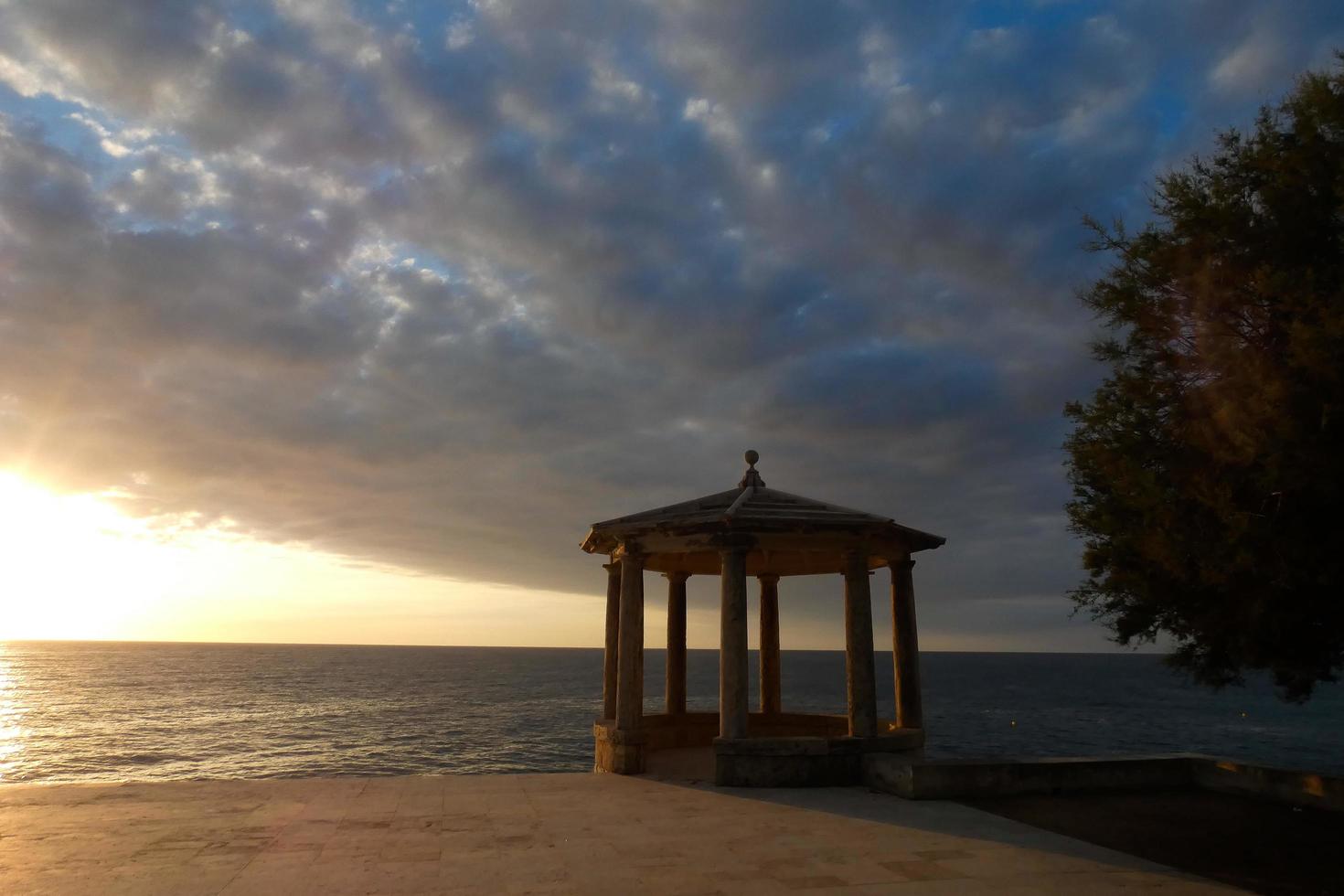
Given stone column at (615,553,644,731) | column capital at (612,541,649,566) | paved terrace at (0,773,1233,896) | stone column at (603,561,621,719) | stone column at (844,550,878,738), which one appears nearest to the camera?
paved terrace at (0,773,1233,896)

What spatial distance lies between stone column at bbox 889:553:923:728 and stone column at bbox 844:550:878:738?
176 cm

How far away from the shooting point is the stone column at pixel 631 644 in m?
18.7

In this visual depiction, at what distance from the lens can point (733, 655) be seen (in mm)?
17438

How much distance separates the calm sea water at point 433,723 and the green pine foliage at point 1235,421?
37.5 m

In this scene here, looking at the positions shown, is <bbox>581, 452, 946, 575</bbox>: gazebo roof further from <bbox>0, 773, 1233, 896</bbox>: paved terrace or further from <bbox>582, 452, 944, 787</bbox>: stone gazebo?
<bbox>0, 773, 1233, 896</bbox>: paved terrace

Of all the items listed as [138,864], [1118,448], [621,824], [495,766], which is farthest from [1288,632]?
[495,766]

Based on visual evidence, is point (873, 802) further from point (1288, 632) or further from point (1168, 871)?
point (1288, 632)

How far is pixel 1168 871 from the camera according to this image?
35.8 ft

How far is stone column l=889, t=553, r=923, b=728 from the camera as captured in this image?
19844mm

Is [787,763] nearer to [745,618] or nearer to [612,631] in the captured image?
[745,618]

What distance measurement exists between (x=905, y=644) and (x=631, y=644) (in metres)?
6.38

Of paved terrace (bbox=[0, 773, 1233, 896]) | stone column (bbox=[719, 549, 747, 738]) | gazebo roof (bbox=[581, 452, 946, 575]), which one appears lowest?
paved terrace (bbox=[0, 773, 1233, 896])

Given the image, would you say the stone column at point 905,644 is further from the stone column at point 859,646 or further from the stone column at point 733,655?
the stone column at point 733,655

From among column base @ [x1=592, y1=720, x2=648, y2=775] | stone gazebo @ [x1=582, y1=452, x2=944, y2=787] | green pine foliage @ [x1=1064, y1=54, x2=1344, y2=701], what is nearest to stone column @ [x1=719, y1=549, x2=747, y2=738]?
stone gazebo @ [x1=582, y1=452, x2=944, y2=787]
